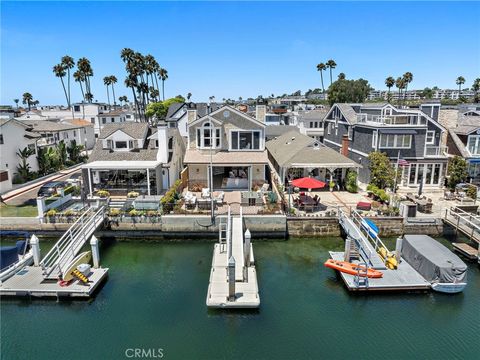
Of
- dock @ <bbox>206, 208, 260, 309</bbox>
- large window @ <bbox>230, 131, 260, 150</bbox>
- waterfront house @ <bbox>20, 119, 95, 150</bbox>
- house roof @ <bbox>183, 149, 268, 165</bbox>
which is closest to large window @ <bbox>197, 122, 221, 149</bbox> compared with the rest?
house roof @ <bbox>183, 149, 268, 165</bbox>

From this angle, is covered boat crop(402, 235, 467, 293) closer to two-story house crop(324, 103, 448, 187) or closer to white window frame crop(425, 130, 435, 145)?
two-story house crop(324, 103, 448, 187)

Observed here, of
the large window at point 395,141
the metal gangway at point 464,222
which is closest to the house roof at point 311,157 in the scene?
the large window at point 395,141

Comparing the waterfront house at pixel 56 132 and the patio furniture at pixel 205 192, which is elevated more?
the waterfront house at pixel 56 132

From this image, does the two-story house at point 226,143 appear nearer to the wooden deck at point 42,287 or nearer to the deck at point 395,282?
the wooden deck at point 42,287

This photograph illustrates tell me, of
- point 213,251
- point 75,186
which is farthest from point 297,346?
point 75,186

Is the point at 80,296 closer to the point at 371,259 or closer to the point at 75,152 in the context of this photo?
the point at 371,259

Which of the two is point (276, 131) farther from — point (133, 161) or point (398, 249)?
point (398, 249)
